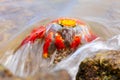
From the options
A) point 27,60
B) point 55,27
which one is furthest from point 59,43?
point 27,60

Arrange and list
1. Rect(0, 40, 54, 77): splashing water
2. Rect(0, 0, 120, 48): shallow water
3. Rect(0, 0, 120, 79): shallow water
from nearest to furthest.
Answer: Rect(0, 40, 54, 77): splashing water
Rect(0, 0, 120, 79): shallow water
Rect(0, 0, 120, 48): shallow water

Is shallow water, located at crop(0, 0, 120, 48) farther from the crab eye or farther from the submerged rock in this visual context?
the submerged rock

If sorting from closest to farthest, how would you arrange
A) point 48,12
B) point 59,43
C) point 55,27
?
point 59,43 → point 55,27 → point 48,12

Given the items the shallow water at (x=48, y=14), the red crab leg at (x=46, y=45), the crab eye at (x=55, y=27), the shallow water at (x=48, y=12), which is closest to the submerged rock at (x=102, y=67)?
the red crab leg at (x=46, y=45)

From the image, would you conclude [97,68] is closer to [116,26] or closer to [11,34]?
[116,26]

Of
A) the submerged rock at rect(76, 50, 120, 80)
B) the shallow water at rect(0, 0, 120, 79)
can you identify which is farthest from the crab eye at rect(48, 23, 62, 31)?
the submerged rock at rect(76, 50, 120, 80)

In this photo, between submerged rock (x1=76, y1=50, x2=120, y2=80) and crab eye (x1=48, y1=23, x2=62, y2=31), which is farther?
crab eye (x1=48, y1=23, x2=62, y2=31)

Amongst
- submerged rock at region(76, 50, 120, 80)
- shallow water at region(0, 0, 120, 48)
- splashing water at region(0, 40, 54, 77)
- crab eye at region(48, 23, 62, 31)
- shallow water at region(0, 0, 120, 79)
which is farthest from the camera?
shallow water at region(0, 0, 120, 48)

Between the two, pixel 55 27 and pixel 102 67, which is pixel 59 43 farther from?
pixel 102 67
